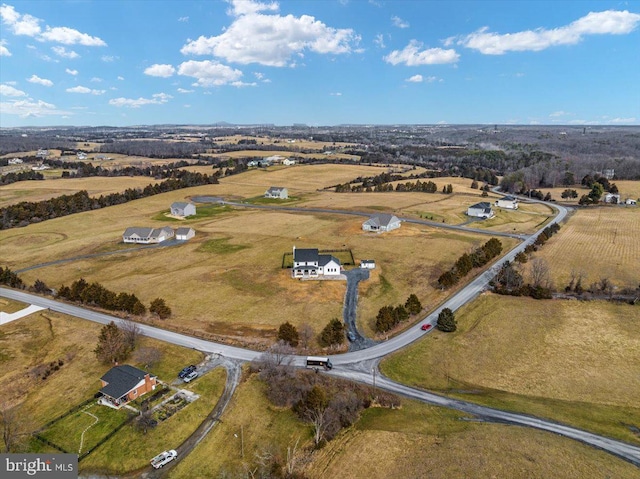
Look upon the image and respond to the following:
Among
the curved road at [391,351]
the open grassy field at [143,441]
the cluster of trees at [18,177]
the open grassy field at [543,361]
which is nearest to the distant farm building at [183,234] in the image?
the curved road at [391,351]

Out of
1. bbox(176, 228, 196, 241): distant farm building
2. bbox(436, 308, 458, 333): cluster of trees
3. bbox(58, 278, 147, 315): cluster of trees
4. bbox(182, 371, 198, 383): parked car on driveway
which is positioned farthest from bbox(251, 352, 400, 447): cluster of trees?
bbox(176, 228, 196, 241): distant farm building

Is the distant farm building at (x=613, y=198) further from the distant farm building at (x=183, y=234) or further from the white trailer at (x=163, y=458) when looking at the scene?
the white trailer at (x=163, y=458)

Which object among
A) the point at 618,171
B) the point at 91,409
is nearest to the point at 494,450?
the point at 91,409

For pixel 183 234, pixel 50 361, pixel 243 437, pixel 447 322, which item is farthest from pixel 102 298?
pixel 447 322

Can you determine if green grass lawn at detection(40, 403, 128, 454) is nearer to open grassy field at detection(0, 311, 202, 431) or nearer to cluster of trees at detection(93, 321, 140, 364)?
open grassy field at detection(0, 311, 202, 431)

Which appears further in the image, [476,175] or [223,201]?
[476,175]

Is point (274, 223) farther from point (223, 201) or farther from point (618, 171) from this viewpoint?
point (618, 171)
